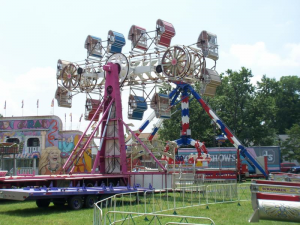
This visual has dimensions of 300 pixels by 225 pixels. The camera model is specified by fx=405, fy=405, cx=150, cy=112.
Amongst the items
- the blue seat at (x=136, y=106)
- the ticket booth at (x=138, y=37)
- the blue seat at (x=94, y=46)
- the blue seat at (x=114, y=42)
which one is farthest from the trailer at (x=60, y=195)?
the blue seat at (x=94, y=46)

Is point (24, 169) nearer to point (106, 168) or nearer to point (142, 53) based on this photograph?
point (106, 168)

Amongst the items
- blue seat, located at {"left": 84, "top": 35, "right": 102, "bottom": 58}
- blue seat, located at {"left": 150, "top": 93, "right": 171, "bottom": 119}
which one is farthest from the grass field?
blue seat, located at {"left": 84, "top": 35, "right": 102, "bottom": 58}

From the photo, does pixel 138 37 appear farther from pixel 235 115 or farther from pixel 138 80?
pixel 235 115

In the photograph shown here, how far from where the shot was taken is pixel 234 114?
55562 mm

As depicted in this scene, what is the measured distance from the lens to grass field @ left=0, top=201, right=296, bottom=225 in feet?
44.7

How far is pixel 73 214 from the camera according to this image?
15188 millimetres

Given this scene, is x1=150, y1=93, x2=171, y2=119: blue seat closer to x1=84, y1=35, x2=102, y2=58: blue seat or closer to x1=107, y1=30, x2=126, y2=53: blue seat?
x1=107, y1=30, x2=126, y2=53: blue seat

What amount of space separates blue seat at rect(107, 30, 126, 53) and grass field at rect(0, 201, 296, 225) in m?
11.1

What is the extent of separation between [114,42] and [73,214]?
42.8 feet

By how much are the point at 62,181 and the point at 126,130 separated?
552 centimetres

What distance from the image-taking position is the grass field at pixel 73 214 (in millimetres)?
13617

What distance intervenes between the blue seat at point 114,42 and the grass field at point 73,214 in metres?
11.1

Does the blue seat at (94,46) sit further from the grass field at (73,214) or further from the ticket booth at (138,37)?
the grass field at (73,214)

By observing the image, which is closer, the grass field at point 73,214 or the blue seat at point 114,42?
the grass field at point 73,214
